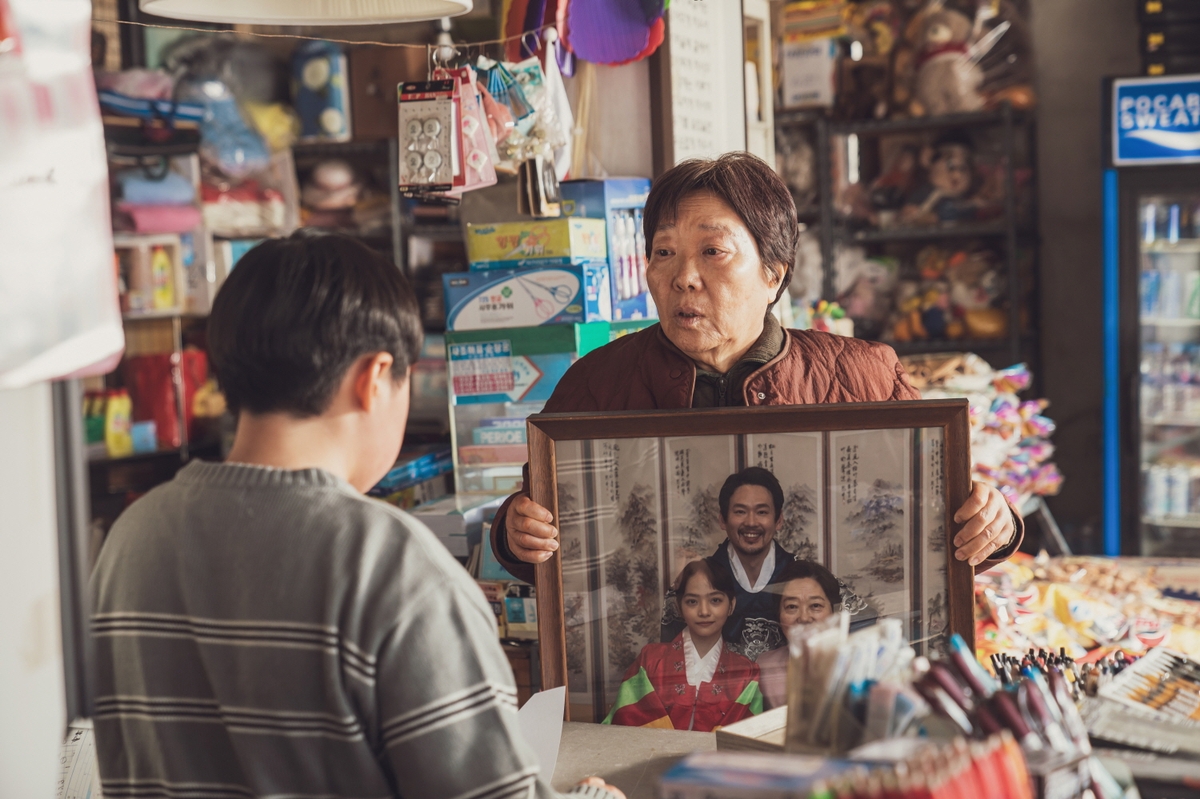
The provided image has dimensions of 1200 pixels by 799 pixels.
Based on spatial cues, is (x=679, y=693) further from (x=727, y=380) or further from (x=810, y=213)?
(x=810, y=213)

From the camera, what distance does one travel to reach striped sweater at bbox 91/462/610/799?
100 centimetres

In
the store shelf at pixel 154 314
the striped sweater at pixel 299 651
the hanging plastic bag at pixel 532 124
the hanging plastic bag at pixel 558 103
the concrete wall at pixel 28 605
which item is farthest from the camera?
the store shelf at pixel 154 314

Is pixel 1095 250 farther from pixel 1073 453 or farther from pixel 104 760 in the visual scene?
pixel 104 760

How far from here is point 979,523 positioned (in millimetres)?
1540

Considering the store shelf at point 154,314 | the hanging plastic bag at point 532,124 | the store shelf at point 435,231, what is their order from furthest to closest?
1. the store shelf at point 435,231
2. the store shelf at point 154,314
3. the hanging plastic bag at point 532,124

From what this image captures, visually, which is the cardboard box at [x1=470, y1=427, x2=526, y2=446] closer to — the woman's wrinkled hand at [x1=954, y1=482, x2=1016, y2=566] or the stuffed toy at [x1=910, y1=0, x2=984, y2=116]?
the woman's wrinkled hand at [x1=954, y1=482, x2=1016, y2=566]

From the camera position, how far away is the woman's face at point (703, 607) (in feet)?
5.27

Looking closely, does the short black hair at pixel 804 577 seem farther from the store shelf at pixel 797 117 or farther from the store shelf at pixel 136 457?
the store shelf at pixel 797 117

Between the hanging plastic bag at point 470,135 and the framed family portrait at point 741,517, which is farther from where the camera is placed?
the hanging plastic bag at point 470,135

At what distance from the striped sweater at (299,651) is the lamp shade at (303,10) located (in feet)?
3.45

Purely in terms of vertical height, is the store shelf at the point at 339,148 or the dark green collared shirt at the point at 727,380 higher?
the store shelf at the point at 339,148

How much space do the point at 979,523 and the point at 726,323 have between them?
591 millimetres

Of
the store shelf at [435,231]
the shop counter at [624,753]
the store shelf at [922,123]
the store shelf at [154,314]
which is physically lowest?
the shop counter at [624,753]

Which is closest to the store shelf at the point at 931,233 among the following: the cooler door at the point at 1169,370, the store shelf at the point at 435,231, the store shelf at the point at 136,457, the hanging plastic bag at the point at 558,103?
the cooler door at the point at 1169,370
